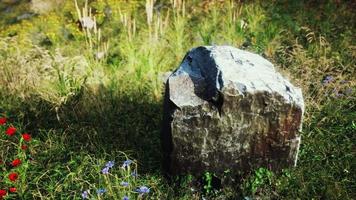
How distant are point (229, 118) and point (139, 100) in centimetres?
174

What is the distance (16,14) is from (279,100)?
5.85 m

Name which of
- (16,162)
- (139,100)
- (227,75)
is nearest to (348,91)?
(227,75)

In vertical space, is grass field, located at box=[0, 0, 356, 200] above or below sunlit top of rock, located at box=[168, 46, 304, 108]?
below

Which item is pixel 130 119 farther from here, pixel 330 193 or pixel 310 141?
pixel 330 193

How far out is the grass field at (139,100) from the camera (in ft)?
12.9

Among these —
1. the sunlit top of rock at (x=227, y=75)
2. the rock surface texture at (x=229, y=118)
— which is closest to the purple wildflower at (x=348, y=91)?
the sunlit top of rock at (x=227, y=75)

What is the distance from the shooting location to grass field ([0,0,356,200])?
3.92 meters

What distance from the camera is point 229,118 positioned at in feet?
12.1

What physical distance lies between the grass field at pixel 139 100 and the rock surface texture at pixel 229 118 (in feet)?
0.59

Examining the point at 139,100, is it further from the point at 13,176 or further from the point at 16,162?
the point at 13,176

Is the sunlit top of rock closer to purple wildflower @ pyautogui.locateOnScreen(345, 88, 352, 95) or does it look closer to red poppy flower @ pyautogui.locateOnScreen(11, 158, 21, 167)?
purple wildflower @ pyautogui.locateOnScreen(345, 88, 352, 95)

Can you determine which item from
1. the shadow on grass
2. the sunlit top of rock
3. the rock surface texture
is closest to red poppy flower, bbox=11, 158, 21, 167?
the shadow on grass

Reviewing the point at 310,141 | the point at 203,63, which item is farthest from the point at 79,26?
the point at 310,141

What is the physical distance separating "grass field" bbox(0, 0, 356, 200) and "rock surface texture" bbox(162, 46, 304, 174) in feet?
0.59
